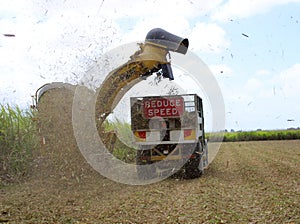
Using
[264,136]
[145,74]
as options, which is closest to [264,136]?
[264,136]

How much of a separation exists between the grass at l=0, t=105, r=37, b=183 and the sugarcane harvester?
225 cm

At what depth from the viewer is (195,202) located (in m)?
7.92

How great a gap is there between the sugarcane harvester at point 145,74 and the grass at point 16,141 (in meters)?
2.25

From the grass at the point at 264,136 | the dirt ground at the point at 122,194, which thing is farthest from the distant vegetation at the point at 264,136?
the dirt ground at the point at 122,194

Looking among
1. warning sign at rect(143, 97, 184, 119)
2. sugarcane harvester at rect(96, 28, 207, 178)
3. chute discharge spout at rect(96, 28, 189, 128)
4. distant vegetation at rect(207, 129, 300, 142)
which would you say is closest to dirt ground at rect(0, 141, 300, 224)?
sugarcane harvester at rect(96, 28, 207, 178)

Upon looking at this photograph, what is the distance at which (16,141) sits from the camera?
39.6ft

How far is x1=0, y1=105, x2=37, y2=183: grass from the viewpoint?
38.9ft

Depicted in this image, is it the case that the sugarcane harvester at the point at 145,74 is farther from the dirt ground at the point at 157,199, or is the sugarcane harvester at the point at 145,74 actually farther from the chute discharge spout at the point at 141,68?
the dirt ground at the point at 157,199

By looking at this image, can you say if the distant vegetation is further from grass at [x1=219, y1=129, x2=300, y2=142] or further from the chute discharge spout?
the chute discharge spout

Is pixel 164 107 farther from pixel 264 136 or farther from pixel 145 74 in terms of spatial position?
pixel 264 136

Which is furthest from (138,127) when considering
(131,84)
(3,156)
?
(3,156)

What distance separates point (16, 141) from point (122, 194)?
4.24 m

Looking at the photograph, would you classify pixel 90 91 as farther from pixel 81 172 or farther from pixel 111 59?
pixel 81 172

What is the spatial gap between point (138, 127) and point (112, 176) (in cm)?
190
